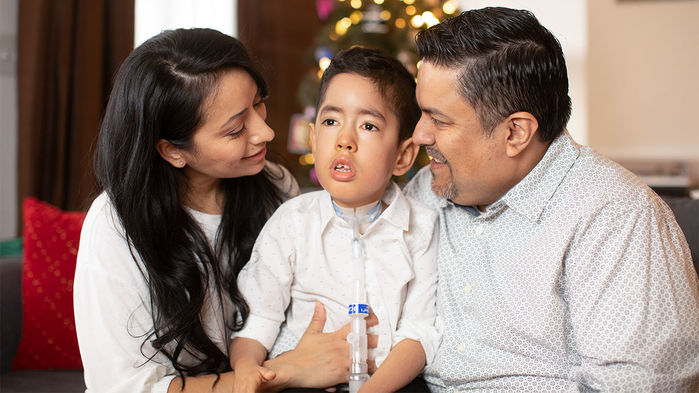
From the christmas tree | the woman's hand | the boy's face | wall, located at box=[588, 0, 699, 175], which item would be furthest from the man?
wall, located at box=[588, 0, 699, 175]

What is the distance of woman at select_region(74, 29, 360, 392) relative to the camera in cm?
144

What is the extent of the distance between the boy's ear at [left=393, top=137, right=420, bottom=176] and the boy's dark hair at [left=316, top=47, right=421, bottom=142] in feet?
0.05

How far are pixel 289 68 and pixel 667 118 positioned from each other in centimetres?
296

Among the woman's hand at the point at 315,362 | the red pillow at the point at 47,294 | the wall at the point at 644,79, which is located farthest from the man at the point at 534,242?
the wall at the point at 644,79

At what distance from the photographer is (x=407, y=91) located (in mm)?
1603

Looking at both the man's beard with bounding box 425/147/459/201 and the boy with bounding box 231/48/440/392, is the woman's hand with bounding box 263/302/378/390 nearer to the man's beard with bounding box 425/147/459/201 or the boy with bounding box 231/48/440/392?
the boy with bounding box 231/48/440/392

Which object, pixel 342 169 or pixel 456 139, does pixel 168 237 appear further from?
pixel 456 139

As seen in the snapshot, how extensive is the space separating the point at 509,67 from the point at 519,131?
0.48 ft

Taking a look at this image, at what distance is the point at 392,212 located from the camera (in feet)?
5.13

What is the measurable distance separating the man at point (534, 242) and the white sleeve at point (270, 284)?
1.25ft

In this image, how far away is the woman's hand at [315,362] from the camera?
4.83 feet

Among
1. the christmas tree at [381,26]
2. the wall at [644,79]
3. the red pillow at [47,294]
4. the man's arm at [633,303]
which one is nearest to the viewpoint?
the man's arm at [633,303]

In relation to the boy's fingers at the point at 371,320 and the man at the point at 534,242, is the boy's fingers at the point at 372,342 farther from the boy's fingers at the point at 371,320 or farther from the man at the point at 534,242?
the man at the point at 534,242


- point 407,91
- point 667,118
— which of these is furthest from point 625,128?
point 407,91
